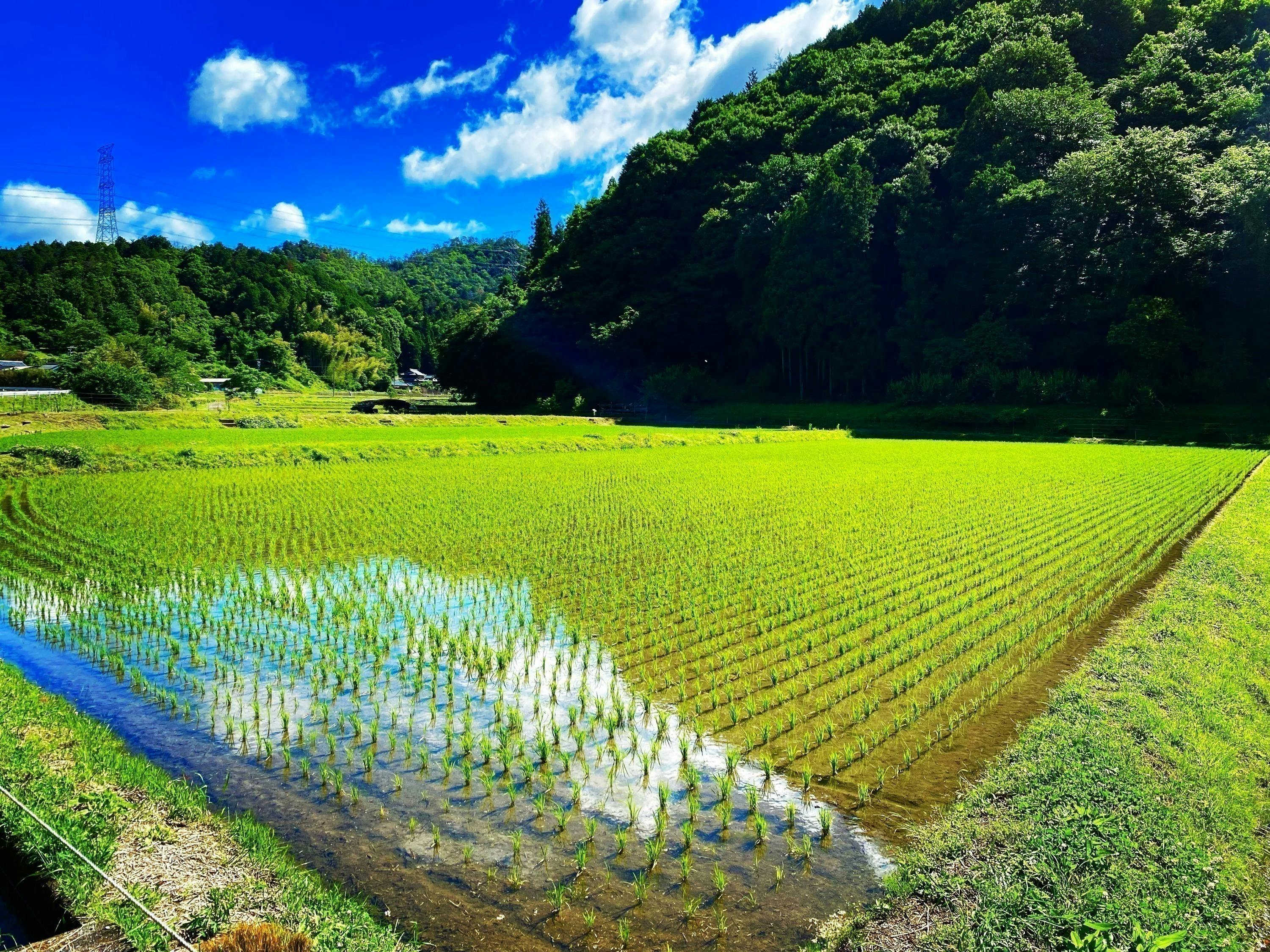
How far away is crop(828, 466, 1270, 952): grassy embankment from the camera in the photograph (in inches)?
121

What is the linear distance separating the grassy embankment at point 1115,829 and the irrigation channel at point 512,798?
1.49ft

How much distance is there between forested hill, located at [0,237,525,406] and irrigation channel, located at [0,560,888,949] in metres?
35.8

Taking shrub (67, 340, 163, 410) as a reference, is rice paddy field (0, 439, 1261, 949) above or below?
below

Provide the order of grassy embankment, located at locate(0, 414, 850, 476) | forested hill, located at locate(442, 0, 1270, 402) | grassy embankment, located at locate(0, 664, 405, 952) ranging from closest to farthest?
grassy embankment, located at locate(0, 664, 405, 952)
grassy embankment, located at locate(0, 414, 850, 476)
forested hill, located at locate(442, 0, 1270, 402)

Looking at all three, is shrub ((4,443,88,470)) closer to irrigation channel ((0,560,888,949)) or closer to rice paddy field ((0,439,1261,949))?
rice paddy field ((0,439,1261,949))

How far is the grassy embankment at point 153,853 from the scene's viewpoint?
9.81 ft

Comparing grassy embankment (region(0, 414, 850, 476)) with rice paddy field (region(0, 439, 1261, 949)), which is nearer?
rice paddy field (region(0, 439, 1261, 949))

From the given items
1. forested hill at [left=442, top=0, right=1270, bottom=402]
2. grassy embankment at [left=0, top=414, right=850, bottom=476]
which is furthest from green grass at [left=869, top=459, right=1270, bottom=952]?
forested hill at [left=442, top=0, right=1270, bottom=402]

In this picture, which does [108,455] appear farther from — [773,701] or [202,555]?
[773,701]

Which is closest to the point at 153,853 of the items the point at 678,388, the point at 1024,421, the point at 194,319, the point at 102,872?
the point at 102,872

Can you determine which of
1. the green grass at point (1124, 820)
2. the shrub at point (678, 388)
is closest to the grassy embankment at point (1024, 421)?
the shrub at point (678, 388)

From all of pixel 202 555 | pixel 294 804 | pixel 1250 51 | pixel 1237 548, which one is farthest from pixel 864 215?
pixel 294 804

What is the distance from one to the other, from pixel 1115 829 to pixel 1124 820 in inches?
6.0

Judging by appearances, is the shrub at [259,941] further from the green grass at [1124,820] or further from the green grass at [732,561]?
the green grass at [732,561]
